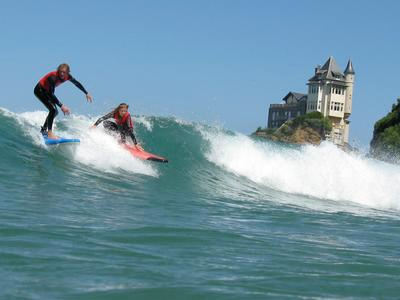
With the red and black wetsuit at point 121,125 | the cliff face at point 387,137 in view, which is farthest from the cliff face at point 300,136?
the red and black wetsuit at point 121,125

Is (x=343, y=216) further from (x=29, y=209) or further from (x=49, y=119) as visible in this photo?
(x=49, y=119)

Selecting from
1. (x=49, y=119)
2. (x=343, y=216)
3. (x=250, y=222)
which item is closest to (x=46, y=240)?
(x=250, y=222)

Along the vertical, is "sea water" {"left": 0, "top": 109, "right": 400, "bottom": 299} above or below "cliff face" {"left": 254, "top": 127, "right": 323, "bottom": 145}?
below

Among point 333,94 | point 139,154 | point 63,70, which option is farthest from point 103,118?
point 333,94

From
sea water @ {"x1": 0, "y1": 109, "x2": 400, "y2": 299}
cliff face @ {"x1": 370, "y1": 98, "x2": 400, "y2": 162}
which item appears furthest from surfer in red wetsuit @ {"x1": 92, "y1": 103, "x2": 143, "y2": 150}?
cliff face @ {"x1": 370, "y1": 98, "x2": 400, "y2": 162}

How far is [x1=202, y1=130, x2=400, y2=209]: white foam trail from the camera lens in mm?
14584

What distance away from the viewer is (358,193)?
14.7 meters

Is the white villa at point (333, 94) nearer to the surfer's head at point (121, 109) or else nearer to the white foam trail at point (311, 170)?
the white foam trail at point (311, 170)

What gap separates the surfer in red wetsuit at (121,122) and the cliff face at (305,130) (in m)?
99.1

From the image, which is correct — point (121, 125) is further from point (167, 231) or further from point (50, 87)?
point (167, 231)

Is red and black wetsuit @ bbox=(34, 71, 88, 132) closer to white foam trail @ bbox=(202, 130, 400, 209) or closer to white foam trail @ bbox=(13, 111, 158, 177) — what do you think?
white foam trail @ bbox=(13, 111, 158, 177)

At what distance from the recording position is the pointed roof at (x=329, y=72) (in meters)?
121

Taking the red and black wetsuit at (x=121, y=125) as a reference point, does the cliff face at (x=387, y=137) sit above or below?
above

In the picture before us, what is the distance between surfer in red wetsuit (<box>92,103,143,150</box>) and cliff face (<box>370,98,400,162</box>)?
200 feet
